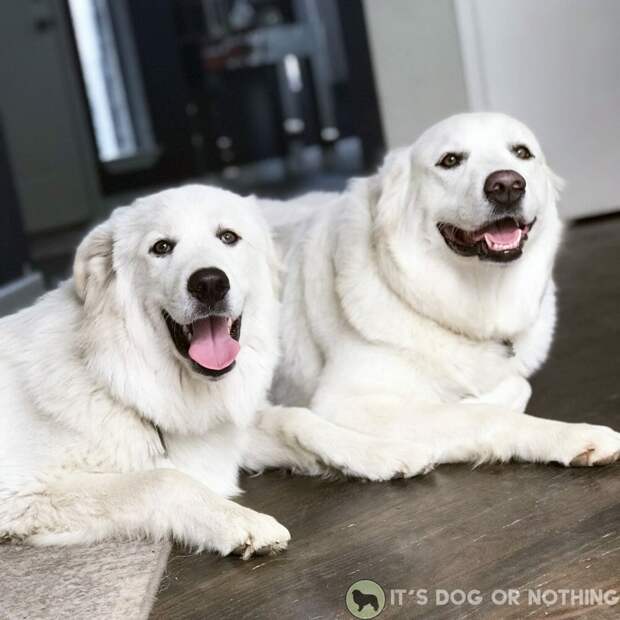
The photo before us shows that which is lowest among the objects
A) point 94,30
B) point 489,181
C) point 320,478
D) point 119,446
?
point 320,478

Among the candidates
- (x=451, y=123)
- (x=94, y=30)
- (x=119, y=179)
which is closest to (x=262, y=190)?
(x=119, y=179)

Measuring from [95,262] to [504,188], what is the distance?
113 centimetres

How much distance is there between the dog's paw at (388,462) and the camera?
8.34ft

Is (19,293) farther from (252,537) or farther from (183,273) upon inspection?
(252,537)

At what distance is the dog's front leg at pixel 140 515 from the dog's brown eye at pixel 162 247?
543 mm

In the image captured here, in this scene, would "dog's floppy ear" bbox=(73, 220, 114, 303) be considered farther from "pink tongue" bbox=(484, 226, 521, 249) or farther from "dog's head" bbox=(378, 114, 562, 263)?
"pink tongue" bbox=(484, 226, 521, 249)

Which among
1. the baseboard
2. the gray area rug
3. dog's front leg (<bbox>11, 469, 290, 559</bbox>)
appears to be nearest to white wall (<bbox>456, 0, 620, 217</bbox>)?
the baseboard

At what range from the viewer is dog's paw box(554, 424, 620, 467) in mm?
A: 2414

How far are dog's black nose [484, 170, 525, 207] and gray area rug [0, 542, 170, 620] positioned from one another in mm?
1274

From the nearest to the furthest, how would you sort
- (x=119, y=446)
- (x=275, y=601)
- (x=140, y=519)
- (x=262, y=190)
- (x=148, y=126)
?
1. (x=275, y=601)
2. (x=140, y=519)
3. (x=119, y=446)
4. (x=262, y=190)
5. (x=148, y=126)

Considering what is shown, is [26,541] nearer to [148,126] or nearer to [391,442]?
[391,442]

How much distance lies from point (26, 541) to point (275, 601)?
0.74 meters

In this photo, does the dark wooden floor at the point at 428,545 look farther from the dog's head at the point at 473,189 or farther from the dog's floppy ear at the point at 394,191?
the dog's floppy ear at the point at 394,191

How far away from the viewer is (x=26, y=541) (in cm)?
234
